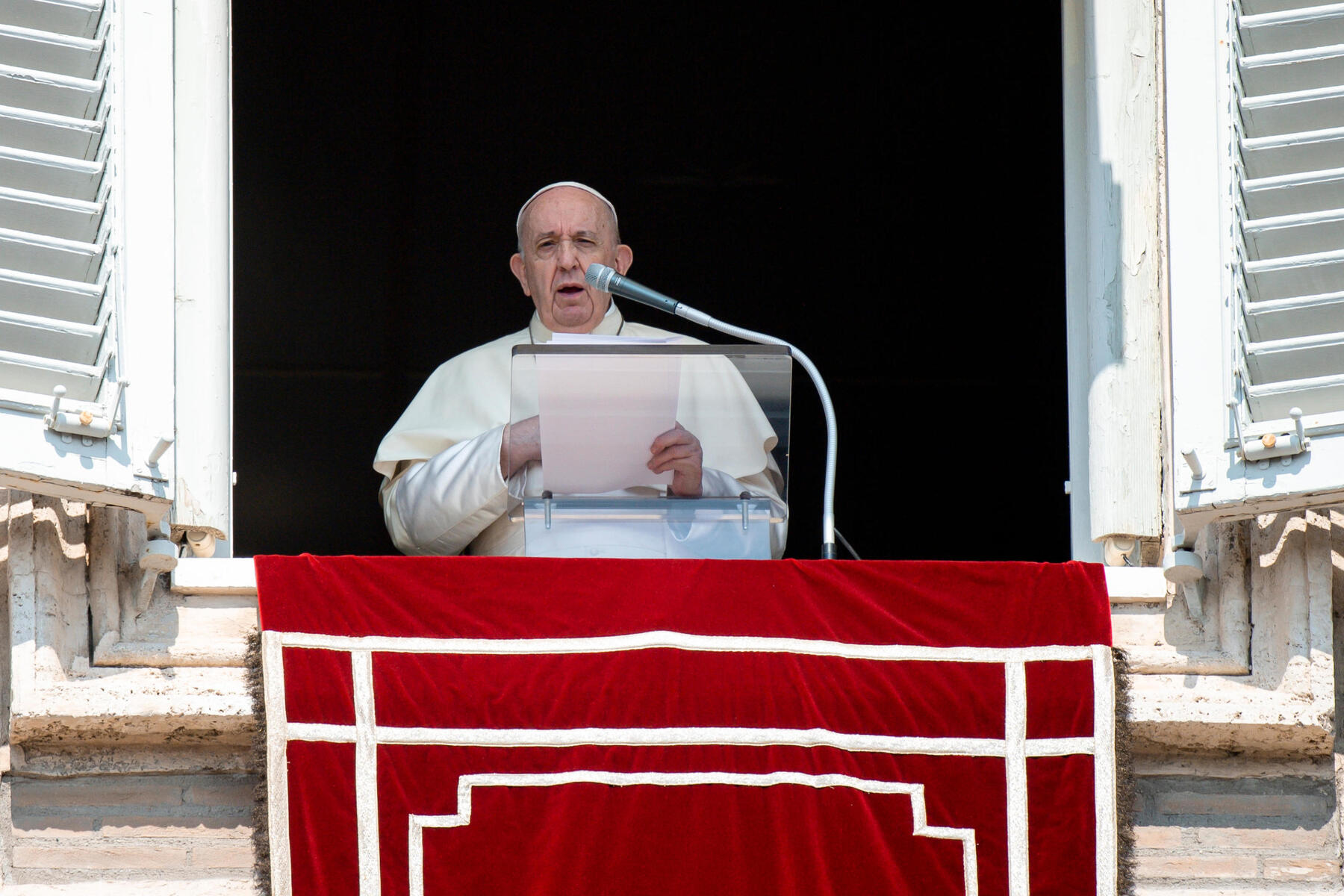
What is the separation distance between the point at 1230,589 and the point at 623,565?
3.72 ft

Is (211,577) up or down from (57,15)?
down

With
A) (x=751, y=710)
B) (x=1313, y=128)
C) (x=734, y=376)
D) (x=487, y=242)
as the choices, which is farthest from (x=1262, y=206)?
(x=487, y=242)

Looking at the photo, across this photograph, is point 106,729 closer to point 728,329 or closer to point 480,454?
point 480,454

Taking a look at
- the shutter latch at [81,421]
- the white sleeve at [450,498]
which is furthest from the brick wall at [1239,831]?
the shutter latch at [81,421]

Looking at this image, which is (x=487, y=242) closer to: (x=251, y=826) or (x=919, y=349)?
(x=919, y=349)

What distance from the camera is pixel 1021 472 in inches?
314

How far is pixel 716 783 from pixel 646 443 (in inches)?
23.5

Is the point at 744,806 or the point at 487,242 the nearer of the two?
the point at 744,806

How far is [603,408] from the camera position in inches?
A: 135

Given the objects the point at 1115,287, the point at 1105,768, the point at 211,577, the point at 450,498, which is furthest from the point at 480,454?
the point at 1105,768

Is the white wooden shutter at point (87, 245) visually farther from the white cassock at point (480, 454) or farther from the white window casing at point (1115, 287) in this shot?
the white window casing at point (1115, 287)

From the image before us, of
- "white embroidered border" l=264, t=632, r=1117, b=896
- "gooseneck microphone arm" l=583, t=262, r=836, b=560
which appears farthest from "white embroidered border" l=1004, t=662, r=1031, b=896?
"gooseneck microphone arm" l=583, t=262, r=836, b=560

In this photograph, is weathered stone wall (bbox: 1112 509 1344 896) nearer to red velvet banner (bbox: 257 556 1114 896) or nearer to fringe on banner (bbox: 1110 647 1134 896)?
fringe on banner (bbox: 1110 647 1134 896)

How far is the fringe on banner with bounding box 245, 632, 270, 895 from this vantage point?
11.1 feet
